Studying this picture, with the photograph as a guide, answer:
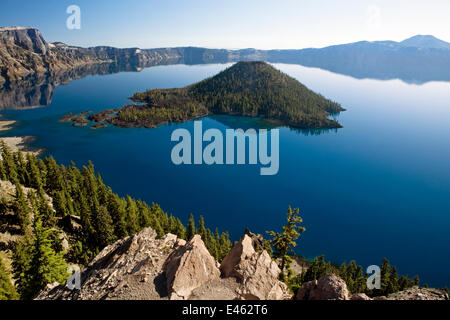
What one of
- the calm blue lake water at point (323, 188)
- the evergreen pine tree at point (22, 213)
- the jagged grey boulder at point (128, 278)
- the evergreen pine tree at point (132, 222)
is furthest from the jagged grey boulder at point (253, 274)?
the calm blue lake water at point (323, 188)

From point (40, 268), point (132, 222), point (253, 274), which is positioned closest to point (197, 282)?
point (253, 274)

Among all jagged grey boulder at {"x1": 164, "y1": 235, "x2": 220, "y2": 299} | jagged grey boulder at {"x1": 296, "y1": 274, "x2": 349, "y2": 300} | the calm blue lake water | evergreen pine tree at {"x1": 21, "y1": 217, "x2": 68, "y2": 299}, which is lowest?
the calm blue lake water

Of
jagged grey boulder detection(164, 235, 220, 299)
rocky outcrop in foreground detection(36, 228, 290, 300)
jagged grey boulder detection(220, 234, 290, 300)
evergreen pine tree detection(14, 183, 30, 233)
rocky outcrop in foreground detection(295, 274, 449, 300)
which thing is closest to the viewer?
rocky outcrop in foreground detection(295, 274, 449, 300)

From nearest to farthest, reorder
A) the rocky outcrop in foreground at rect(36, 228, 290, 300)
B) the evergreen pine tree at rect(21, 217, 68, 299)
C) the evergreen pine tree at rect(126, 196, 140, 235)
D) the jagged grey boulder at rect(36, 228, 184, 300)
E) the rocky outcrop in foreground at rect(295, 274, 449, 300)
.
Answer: the rocky outcrop in foreground at rect(295, 274, 449, 300) < the rocky outcrop in foreground at rect(36, 228, 290, 300) < the jagged grey boulder at rect(36, 228, 184, 300) < the evergreen pine tree at rect(21, 217, 68, 299) < the evergreen pine tree at rect(126, 196, 140, 235)

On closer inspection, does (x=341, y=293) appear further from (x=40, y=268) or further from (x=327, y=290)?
(x=40, y=268)

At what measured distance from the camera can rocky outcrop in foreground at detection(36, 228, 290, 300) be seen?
2555 centimetres

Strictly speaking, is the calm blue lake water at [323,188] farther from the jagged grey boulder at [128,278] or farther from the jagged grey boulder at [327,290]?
the jagged grey boulder at [327,290]

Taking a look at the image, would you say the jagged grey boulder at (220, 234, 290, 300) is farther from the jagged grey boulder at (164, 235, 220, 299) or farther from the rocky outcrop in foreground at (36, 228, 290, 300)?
the jagged grey boulder at (164, 235, 220, 299)

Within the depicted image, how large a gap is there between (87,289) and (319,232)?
250 ft

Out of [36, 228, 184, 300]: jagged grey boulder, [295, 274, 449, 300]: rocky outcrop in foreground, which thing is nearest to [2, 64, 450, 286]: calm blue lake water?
[36, 228, 184, 300]: jagged grey boulder

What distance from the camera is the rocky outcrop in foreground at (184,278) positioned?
83.8 ft

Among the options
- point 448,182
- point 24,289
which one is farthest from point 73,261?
point 448,182

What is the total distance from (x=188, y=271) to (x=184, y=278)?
0.76 m

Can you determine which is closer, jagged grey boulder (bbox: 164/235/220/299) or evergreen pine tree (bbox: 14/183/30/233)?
jagged grey boulder (bbox: 164/235/220/299)
